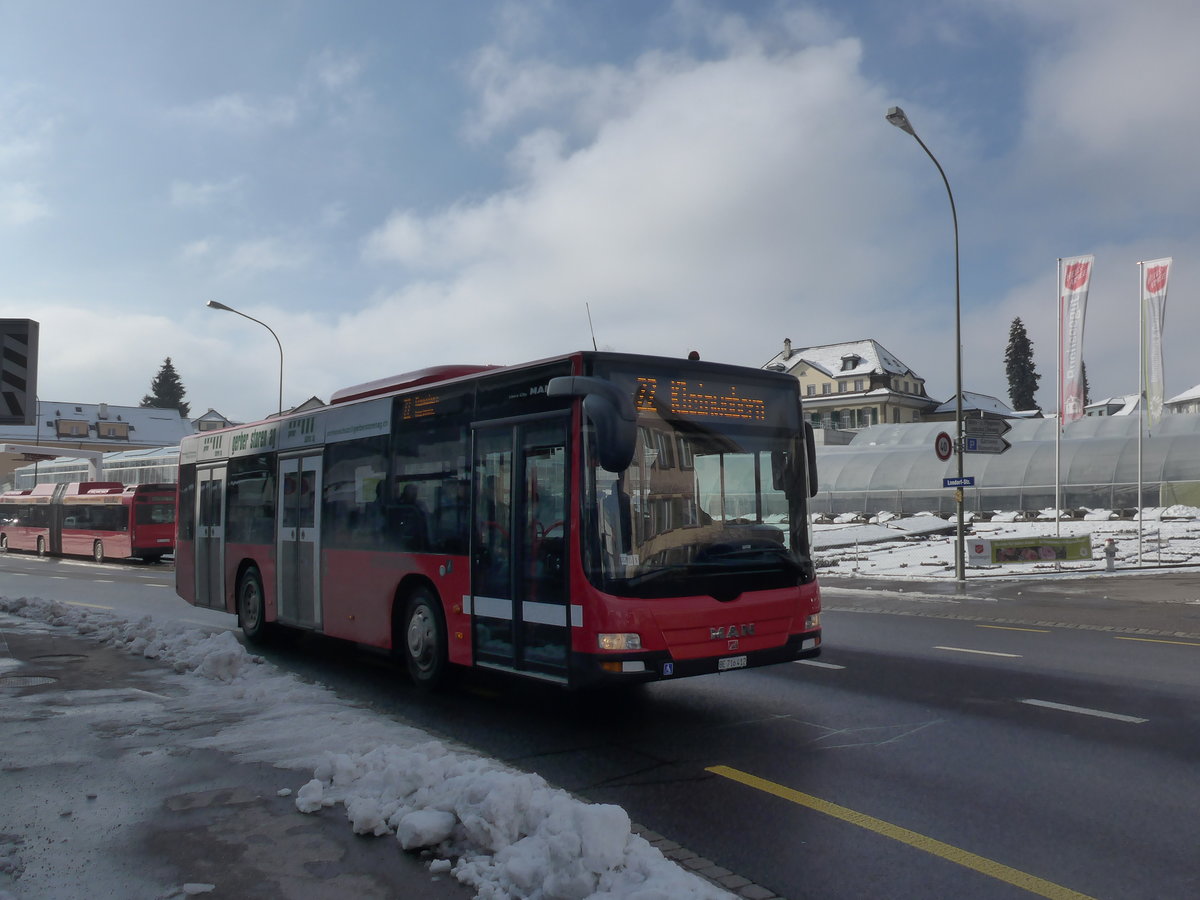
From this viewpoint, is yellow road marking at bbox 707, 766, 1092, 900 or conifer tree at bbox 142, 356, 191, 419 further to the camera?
conifer tree at bbox 142, 356, 191, 419

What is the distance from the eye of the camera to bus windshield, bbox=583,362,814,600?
6895mm

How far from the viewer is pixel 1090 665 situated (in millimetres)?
10320

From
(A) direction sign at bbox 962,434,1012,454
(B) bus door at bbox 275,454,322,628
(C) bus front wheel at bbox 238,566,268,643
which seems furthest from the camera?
(A) direction sign at bbox 962,434,1012,454

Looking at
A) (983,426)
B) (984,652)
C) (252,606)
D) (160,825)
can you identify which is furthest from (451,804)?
(983,426)

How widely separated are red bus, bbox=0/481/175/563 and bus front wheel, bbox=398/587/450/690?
29.6 meters

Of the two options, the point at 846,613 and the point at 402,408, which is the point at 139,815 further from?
the point at 846,613

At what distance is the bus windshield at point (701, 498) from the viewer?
6.89m

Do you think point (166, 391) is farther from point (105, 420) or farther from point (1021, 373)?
point (1021, 373)

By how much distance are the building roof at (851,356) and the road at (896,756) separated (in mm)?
92813

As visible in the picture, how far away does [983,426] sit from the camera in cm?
2038

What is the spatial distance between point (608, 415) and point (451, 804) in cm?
264

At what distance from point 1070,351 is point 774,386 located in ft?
78.1

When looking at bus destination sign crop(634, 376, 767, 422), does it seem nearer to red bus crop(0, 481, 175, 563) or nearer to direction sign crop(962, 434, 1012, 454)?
direction sign crop(962, 434, 1012, 454)

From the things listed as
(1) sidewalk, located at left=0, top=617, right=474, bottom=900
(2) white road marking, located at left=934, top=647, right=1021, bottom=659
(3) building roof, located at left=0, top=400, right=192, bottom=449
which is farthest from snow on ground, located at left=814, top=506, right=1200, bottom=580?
(3) building roof, located at left=0, top=400, right=192, bottom=449
